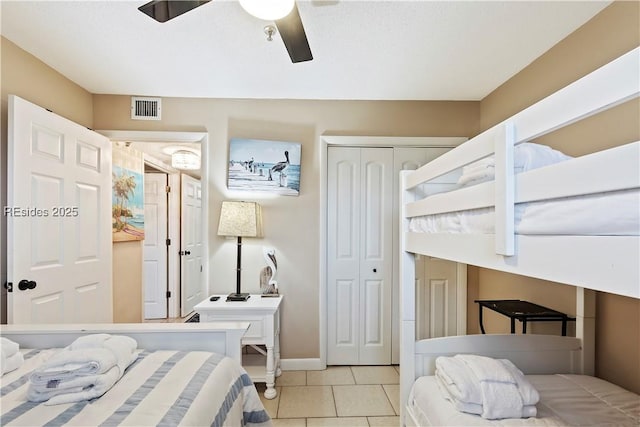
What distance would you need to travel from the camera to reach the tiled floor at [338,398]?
7.56ft

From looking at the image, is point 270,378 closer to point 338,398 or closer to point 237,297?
point 338,398

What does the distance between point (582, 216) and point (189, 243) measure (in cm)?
485

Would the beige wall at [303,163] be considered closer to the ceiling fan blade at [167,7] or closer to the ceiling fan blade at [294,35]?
the ceiling fan blade at [294,35]

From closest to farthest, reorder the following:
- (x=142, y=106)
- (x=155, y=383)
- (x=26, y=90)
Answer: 1. (x=155, y=383)
2. (x=26, y=90)
3. (x=142, y=106)

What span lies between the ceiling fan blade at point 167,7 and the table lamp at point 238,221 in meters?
1.57

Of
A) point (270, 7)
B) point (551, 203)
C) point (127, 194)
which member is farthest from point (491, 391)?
point (127, 194)

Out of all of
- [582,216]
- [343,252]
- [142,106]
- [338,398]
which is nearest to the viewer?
[582,216]

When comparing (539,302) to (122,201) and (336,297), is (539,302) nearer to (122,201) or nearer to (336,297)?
(336,297)

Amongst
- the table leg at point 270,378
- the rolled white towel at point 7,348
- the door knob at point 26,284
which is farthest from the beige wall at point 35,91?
the table leg at point 270,378

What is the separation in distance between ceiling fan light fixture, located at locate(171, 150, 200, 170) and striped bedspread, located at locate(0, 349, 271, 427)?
2.80m

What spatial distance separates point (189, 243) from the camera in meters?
4.97

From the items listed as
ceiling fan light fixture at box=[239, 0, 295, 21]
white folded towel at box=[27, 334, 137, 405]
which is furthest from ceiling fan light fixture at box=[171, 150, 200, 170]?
white folded towel at box=[27, 334, 137, 405]

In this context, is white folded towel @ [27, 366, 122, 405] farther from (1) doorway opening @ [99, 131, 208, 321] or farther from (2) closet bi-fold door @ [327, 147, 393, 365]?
(1) doorway opening @ [99, 131, 208, 321]

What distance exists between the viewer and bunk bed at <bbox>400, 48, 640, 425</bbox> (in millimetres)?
700
